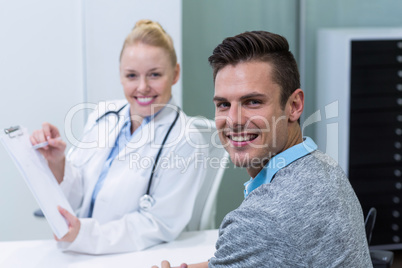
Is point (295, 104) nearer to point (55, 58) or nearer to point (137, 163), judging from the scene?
point (137, 163)

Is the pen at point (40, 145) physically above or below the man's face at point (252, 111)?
below

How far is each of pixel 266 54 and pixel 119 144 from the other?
3.25 feet

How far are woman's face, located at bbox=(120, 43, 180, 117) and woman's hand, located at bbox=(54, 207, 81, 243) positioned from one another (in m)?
0.50

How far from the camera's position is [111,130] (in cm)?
213

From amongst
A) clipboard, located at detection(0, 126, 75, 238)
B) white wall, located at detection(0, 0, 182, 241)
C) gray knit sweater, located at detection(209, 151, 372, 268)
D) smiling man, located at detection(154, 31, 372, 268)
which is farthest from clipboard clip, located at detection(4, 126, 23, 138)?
white wall, located at detection(0, 0, 182, 241)

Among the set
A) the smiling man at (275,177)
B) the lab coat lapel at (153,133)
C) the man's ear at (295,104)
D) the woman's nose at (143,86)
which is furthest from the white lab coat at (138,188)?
the man's ear at (295,104)

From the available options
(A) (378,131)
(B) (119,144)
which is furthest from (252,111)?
(A) (378,131)

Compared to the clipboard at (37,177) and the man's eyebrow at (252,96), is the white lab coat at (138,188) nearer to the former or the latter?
the clipboard at (37,177)

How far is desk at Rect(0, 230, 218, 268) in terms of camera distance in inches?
64.4

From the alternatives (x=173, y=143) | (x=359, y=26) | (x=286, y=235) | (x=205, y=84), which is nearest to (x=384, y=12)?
(x=359, y=26)

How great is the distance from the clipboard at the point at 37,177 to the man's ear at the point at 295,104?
0.75 meters

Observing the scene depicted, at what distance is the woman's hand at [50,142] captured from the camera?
5.98 feet

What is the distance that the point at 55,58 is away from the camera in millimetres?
2918

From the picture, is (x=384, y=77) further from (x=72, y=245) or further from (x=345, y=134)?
(x=72, y=245)
